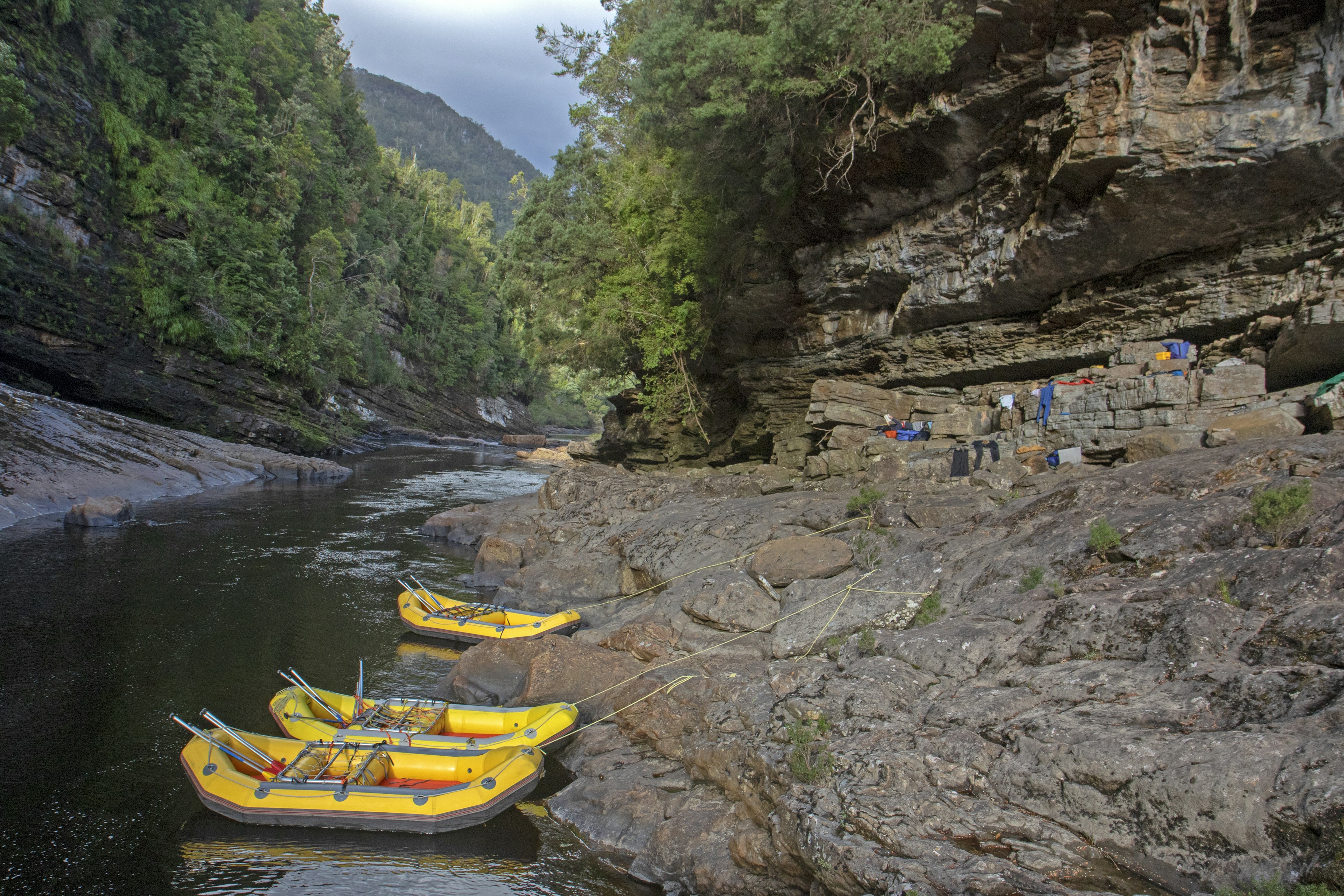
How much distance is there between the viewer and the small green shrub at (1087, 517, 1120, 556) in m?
6.99

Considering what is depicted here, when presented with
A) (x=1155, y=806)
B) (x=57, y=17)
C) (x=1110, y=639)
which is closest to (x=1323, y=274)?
(x=1110, y=639)

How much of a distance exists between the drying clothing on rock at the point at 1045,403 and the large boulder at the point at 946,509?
282 centimetres

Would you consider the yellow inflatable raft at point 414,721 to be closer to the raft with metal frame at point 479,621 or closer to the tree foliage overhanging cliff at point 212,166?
the raft with metal frame at point 479,621

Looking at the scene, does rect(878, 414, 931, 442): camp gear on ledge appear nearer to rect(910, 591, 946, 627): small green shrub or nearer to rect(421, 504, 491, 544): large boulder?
rect(910, 591, 946, 627): small green shrub

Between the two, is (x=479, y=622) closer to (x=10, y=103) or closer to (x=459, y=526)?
(x=459, y=526)

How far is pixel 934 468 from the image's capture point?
12.3 meters

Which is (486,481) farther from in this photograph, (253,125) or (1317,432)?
(1317,432)

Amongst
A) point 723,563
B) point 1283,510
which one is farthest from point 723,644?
point 1283,510

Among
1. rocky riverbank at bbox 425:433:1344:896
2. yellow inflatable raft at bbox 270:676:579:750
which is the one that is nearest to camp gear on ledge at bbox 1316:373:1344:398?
rocky riverbank at bbox 425:433:1344:896

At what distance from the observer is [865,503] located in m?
11.1

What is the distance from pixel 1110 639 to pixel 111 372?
31.7m

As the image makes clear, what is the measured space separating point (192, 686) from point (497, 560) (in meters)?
6.91

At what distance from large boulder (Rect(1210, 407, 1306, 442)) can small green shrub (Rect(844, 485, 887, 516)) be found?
452 cm

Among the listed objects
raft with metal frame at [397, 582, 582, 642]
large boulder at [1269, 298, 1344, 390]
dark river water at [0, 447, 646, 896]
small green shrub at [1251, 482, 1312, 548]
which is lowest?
dark river water at [0, 447, 646, 896]
